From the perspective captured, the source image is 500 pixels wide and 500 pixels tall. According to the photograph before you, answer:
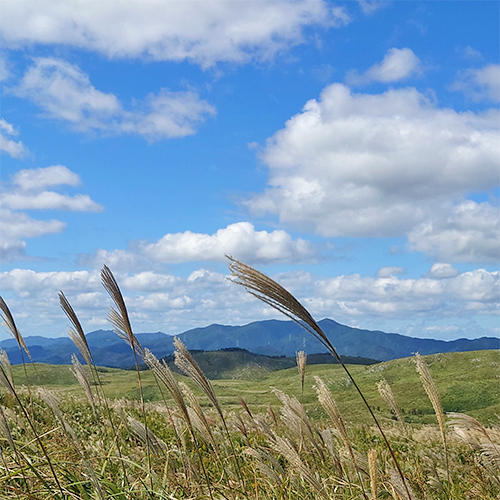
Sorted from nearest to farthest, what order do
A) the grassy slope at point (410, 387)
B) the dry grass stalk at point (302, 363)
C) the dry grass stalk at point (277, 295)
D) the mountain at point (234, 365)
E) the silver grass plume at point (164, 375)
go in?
1. the dry grass stalk at point (277, 295)
2. the silver grass plume at point (164, 375)
3. the dry grass stalk at point (302, 363)
4. the grassy slope at point (410, 387)
5. the mountain at point (234, 365)

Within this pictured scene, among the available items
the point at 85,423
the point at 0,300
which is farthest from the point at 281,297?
the point at 85,423

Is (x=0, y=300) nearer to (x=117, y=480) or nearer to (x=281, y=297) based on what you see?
(x=117, y=480)

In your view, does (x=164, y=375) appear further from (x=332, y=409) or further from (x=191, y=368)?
(x=332, y=409)

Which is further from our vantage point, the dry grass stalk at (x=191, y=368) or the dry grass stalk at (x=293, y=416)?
the dry grass stalk at (x=293, y=416)

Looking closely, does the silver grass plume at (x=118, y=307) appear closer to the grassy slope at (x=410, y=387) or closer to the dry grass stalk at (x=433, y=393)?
the dry grass stalk at (x=433, y=393)

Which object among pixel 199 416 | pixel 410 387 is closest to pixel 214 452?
pixel 199 416

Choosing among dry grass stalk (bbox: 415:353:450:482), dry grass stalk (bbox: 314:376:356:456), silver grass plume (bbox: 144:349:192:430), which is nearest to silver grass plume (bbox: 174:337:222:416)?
silver grass plume (bbox: 144:349:192:430)

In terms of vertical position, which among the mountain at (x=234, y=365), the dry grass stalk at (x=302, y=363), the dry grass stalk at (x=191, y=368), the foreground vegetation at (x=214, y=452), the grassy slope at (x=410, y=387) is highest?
the dry grass stalk at (x=191, y=368)

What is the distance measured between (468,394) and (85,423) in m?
52.4

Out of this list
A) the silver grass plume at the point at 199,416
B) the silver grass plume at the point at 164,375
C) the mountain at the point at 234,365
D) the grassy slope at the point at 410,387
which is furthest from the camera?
the mountain at the point at 234,365

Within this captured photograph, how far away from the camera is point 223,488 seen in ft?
14.7

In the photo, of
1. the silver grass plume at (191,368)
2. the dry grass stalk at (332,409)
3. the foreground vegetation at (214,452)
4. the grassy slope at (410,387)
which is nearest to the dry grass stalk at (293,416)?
the foreground vegetation at (214,452)

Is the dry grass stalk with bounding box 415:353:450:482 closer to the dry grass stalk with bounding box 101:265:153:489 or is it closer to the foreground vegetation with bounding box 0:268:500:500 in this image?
the foreground vegetation with bounding box 0:268:500:500

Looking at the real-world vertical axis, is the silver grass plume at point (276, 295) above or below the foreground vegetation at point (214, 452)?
above
